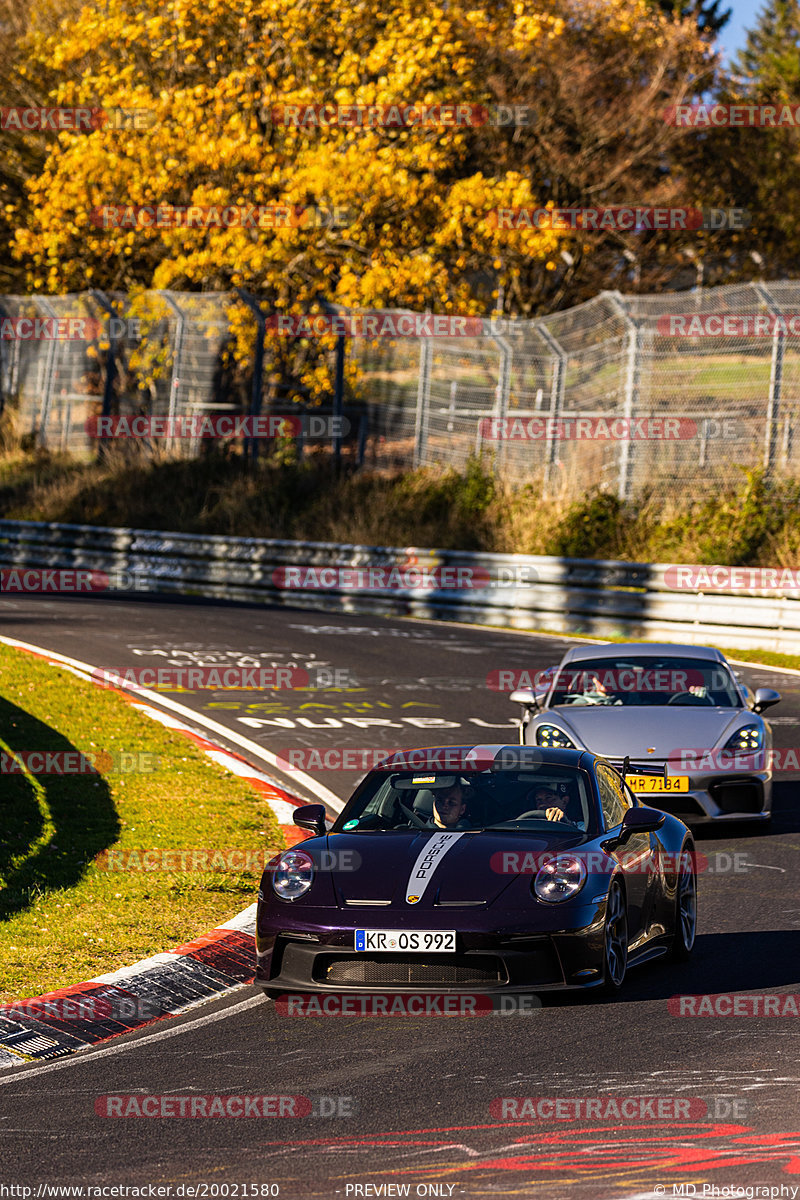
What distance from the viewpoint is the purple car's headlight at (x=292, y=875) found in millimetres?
7688

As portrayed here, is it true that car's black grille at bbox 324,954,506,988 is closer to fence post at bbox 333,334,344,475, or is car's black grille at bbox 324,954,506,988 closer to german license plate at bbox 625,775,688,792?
german license plate at bbox 625,775,688,792

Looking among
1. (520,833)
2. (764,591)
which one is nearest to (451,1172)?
(520,833)

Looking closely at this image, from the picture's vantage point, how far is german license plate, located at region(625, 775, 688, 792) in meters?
11.9

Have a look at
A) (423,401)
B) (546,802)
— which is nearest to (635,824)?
(546,802)

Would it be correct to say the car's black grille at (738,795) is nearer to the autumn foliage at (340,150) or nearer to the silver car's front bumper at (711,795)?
the silver car's front bumper at (711,795)

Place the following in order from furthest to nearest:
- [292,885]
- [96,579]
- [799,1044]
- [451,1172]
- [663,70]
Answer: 1. [663,70]
2. [96,579]
3. [292,885]
4. [799,1044]
5. [451,1172]

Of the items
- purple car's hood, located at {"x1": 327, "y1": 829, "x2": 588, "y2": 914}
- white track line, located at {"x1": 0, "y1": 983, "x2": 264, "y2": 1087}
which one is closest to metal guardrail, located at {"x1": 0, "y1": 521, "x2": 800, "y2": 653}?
purple car's hood, located at {"x1": 327, "y1": 829, "x2": 588, "y2": 914}

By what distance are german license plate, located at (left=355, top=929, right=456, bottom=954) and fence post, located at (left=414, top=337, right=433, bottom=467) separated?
24.8 m

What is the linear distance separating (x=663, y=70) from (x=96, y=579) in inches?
770

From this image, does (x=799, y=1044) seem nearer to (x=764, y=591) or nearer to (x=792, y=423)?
(x=764, y=591)

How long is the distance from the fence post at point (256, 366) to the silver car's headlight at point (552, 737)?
21.9m

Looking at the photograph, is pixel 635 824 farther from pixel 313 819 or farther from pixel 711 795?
pixel 711 795

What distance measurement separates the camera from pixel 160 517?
35.5 meters

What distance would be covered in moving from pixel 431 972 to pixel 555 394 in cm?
2281
